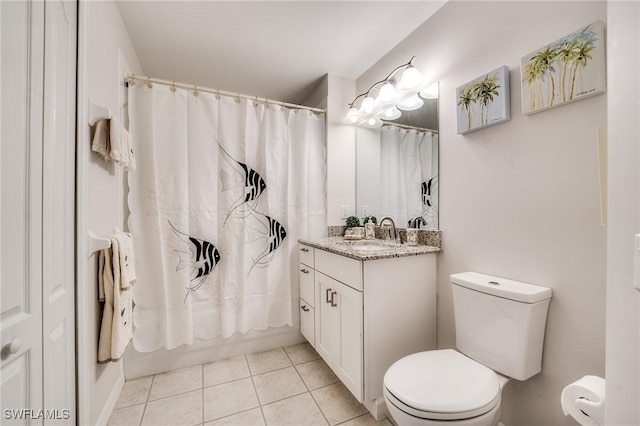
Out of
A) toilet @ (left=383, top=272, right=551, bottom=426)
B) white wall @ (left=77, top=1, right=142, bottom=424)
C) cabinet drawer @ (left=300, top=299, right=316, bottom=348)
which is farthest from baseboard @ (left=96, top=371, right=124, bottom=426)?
toilet @ (left=383, top=272, right=551, bottom=426)

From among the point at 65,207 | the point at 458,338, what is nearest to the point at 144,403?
the point at 65,207

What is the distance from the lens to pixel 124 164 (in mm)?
1318

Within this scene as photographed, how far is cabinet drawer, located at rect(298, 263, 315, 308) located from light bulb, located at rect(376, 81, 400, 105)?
1376 mm

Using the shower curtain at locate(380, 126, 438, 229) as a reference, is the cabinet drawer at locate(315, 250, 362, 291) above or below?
below

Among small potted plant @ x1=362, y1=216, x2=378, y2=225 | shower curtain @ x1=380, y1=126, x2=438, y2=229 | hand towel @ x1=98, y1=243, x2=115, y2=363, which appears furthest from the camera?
small potted plant @ x1=362, y1=216, x2=378, y2=225

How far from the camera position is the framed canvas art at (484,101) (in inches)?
46.2

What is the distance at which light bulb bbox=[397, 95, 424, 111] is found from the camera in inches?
67.2

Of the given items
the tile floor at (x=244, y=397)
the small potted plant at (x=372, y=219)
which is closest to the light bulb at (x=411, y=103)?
the small potted plant at (x=372, y=219)

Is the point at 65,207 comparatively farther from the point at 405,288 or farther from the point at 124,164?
the point at 405,288

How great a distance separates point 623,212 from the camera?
20.1 inches

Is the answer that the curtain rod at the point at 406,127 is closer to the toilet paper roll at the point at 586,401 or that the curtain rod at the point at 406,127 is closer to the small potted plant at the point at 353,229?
the small potted plant at the point at 353,229

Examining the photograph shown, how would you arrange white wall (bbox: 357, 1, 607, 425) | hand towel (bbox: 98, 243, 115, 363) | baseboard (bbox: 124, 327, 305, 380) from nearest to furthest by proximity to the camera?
white wall (bbox: 357, 1, 607, 425)
hand towel (bbox: 98, 243, 115, 363)
baseboard (bbox: 124, 327, 305, 380)

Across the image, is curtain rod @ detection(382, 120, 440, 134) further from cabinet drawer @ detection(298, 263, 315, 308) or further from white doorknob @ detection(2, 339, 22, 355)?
white doorknob @ detection(2, 339, 22, 355)

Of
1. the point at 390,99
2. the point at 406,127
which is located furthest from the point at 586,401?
the point at 390,99
